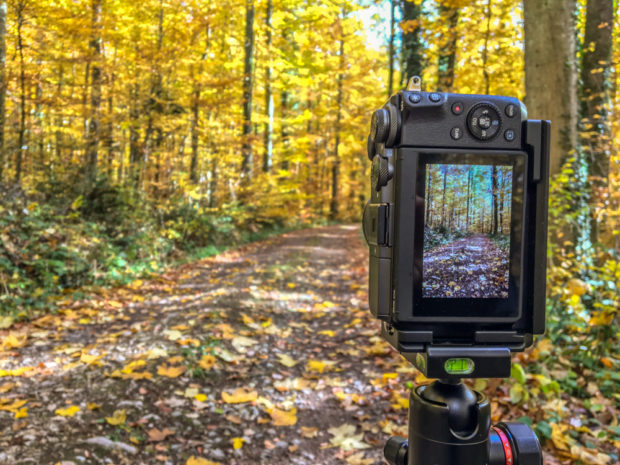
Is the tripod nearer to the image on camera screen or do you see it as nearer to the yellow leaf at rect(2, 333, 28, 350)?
the image on camera screen

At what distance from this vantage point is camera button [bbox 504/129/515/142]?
1.05 metres

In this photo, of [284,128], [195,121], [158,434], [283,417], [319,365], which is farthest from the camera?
[284,128]

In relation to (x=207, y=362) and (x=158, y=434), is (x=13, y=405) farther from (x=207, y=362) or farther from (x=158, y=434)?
(x=207, y=362)

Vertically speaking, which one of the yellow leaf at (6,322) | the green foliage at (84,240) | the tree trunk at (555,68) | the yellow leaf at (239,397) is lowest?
the yellow leaf at (239,397)

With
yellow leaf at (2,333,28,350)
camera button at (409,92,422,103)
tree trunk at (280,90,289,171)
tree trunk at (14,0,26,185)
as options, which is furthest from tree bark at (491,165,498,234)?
tree trunk at (280,90,289,171)

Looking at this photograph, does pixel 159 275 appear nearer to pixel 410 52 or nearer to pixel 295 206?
pixel 410 52

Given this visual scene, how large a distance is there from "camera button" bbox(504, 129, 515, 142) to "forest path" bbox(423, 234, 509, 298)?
0.23 meters

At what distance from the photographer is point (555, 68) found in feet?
14.4

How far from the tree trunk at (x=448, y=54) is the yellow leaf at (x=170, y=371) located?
7.65 metres

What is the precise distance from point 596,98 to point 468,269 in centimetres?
591

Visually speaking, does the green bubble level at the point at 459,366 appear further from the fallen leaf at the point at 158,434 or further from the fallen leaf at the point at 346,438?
the fallen leaf at the point at 158,434

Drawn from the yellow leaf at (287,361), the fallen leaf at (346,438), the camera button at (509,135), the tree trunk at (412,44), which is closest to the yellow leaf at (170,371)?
the yellow leaf at (287,361)

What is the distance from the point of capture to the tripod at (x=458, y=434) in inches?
39.9

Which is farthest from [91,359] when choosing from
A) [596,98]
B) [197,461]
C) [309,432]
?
[596,98]
